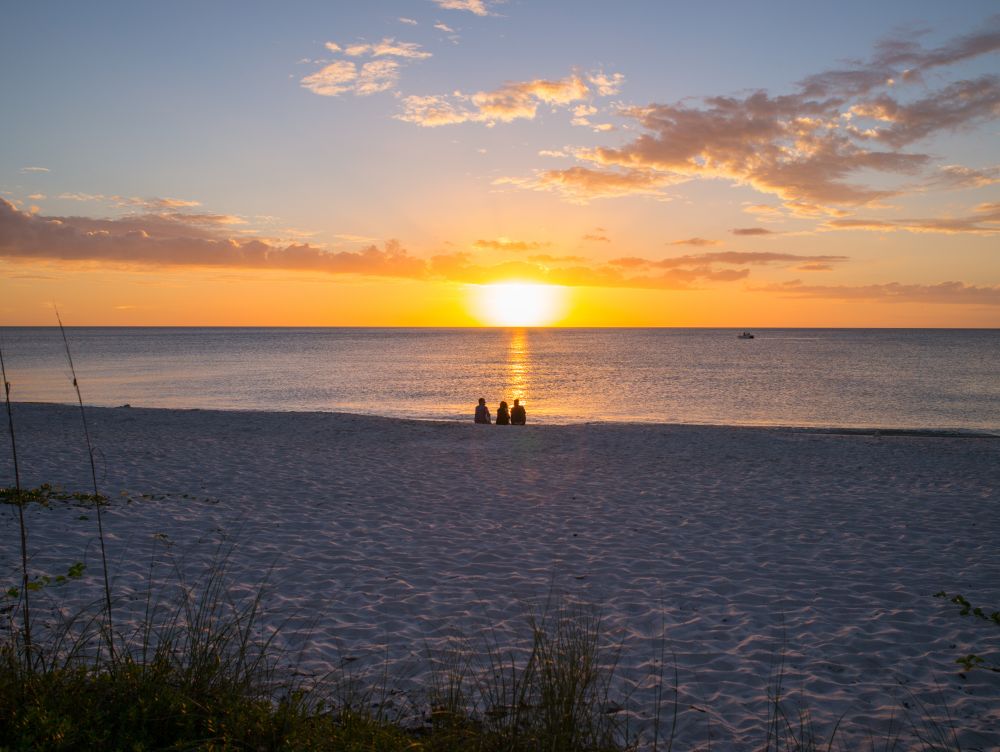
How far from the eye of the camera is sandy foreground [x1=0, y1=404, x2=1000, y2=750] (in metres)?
5.48

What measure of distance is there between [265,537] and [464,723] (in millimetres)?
5669

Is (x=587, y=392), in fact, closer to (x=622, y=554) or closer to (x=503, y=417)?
(x=503, y=417)

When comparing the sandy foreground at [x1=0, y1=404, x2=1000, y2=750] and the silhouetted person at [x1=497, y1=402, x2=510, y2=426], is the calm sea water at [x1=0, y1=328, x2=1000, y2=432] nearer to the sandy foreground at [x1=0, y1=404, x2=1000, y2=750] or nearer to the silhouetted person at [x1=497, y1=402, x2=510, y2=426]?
the silhouetted person at [x1=497, y1=402, x2=510, y2=426]

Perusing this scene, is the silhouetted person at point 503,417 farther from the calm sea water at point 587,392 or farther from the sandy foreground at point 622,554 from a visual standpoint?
the calm sea water at point 587,392

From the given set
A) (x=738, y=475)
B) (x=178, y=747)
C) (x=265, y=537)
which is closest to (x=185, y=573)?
(x=265, y=537)

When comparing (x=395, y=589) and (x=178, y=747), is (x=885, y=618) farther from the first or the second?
(x=178, y=747)

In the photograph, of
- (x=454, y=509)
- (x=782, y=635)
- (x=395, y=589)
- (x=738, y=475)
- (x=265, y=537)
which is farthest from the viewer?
(x=738, y=475)

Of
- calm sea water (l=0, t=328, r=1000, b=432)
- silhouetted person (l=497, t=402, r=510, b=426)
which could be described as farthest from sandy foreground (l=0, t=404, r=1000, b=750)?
calm sea water (l=0, t=328, r=1000, b=432)

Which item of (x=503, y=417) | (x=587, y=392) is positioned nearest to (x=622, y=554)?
(x=503, y=417)

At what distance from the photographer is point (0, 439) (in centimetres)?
1722

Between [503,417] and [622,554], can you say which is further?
[503,417]

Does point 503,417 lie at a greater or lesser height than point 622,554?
greater

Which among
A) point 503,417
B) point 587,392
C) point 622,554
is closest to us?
point 622,554

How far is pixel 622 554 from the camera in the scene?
28.2ft
